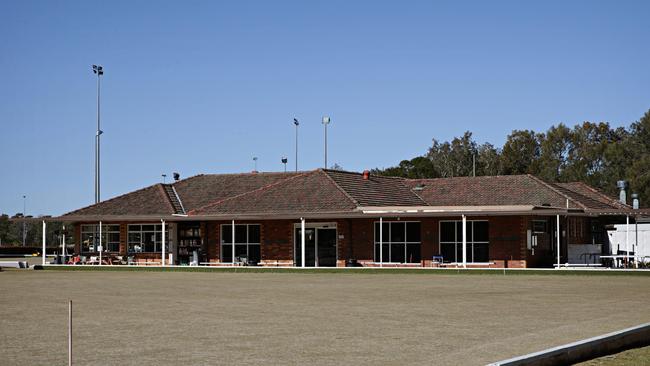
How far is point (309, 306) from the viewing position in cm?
1938

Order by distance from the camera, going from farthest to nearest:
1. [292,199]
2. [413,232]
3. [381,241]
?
[292,199] → [413,232] → [381,241]

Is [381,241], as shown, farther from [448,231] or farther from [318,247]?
[318,247]

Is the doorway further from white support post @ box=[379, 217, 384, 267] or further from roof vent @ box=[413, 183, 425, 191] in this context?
roof vent @ box=[413, 183, 425, 191]

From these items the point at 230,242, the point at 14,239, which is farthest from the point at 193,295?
the point at 14,239

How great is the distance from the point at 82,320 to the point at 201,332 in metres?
2.85

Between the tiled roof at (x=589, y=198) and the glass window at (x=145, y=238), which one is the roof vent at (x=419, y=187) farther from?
the glass window at (x=145, y=238)

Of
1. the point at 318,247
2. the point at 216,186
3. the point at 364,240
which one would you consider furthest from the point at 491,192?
the point at 216,186

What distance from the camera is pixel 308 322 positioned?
15.9m

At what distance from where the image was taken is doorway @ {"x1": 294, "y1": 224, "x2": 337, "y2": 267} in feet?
144

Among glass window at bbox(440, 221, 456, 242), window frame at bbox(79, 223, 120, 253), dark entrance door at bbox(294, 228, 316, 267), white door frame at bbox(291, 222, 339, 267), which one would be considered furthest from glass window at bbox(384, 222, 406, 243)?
window frame at bbox(79, 223, 120, 253)

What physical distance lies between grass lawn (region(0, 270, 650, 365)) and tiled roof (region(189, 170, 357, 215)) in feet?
54.0

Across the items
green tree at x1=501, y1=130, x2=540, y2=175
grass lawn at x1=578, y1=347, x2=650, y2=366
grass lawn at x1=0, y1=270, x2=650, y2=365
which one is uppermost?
green tree at x1=501, y1=130, x2=540, y2=175

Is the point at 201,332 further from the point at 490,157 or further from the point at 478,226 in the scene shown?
the point at 490,157

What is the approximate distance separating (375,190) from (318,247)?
196 inches
